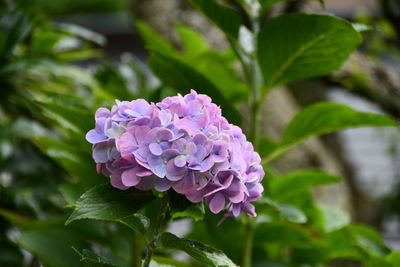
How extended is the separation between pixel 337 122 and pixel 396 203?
1872 mm

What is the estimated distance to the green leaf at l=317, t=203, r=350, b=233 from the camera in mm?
1171

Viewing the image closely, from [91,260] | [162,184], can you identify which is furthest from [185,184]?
[91,260]

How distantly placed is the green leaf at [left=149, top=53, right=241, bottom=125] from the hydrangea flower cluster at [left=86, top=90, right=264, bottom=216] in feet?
1.16

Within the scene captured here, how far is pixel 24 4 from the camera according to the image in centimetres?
138

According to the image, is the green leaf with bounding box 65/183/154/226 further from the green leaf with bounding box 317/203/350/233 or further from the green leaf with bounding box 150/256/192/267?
the green leaf with bounding box 317/203/350/233

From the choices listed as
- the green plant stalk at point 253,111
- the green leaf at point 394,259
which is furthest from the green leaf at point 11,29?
the green leaf at point 394,259

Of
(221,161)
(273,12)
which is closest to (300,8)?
(273,12)

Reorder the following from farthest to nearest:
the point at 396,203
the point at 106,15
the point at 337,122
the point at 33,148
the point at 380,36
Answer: the point at 106,15, the point at 396,203, the point at 380,36, the point at 33,148, the point at 337,122

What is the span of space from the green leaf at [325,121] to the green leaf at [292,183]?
0.17 ft

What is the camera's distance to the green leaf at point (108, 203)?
0.59 meters

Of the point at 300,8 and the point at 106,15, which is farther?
the point at 106,15

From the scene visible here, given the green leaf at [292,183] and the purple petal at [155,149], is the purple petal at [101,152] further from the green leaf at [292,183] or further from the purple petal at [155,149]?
the green leaf at [292,183]

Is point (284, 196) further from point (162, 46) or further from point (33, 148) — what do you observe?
point (33, 148)

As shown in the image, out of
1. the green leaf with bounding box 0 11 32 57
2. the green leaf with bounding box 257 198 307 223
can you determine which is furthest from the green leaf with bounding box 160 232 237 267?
the green leaf with bounding box 0 11 32 57
